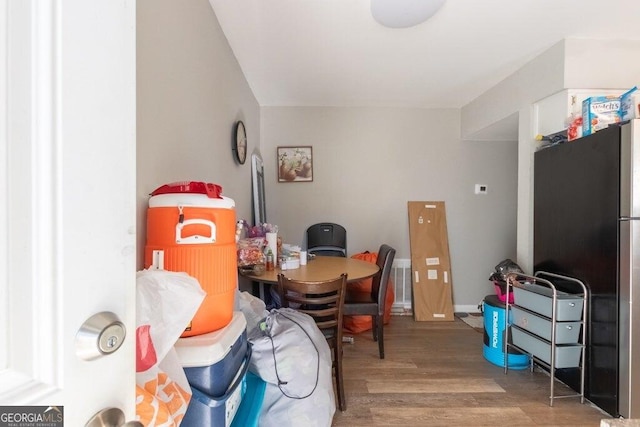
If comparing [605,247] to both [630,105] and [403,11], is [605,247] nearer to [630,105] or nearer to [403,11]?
[630,105]

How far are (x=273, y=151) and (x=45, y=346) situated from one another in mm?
3457

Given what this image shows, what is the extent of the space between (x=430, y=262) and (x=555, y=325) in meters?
1.75

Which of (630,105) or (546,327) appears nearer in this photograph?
(630,105)

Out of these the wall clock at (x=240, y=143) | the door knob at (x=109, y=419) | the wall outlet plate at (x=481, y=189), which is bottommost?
the door knob at (x=109, y=419)

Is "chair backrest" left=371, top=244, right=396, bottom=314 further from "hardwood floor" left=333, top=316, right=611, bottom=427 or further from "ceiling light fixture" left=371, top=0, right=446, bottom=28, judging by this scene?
"ceiling light fixture" left=371, top=0, right=446, bottom=28

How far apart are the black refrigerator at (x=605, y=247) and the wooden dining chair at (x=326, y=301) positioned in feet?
5.16

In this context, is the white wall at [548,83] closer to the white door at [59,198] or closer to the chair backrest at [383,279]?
the chair backrest at [383,279]

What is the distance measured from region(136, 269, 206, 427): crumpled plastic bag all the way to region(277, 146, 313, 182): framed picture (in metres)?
2.98

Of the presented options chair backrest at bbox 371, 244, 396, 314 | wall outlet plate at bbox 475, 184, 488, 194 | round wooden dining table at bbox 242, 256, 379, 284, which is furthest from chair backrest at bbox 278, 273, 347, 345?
wall outlet plate at bbox 475, 184, 488, 194

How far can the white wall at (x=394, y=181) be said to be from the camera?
145 inches

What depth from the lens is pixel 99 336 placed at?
0.42m

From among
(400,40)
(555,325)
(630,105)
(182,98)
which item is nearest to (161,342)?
(182,98)

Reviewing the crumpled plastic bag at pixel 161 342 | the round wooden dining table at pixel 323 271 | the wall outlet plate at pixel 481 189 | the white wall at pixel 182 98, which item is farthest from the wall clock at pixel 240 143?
the wall outlet plate at pixel 481 189

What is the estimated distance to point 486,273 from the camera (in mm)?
3729
